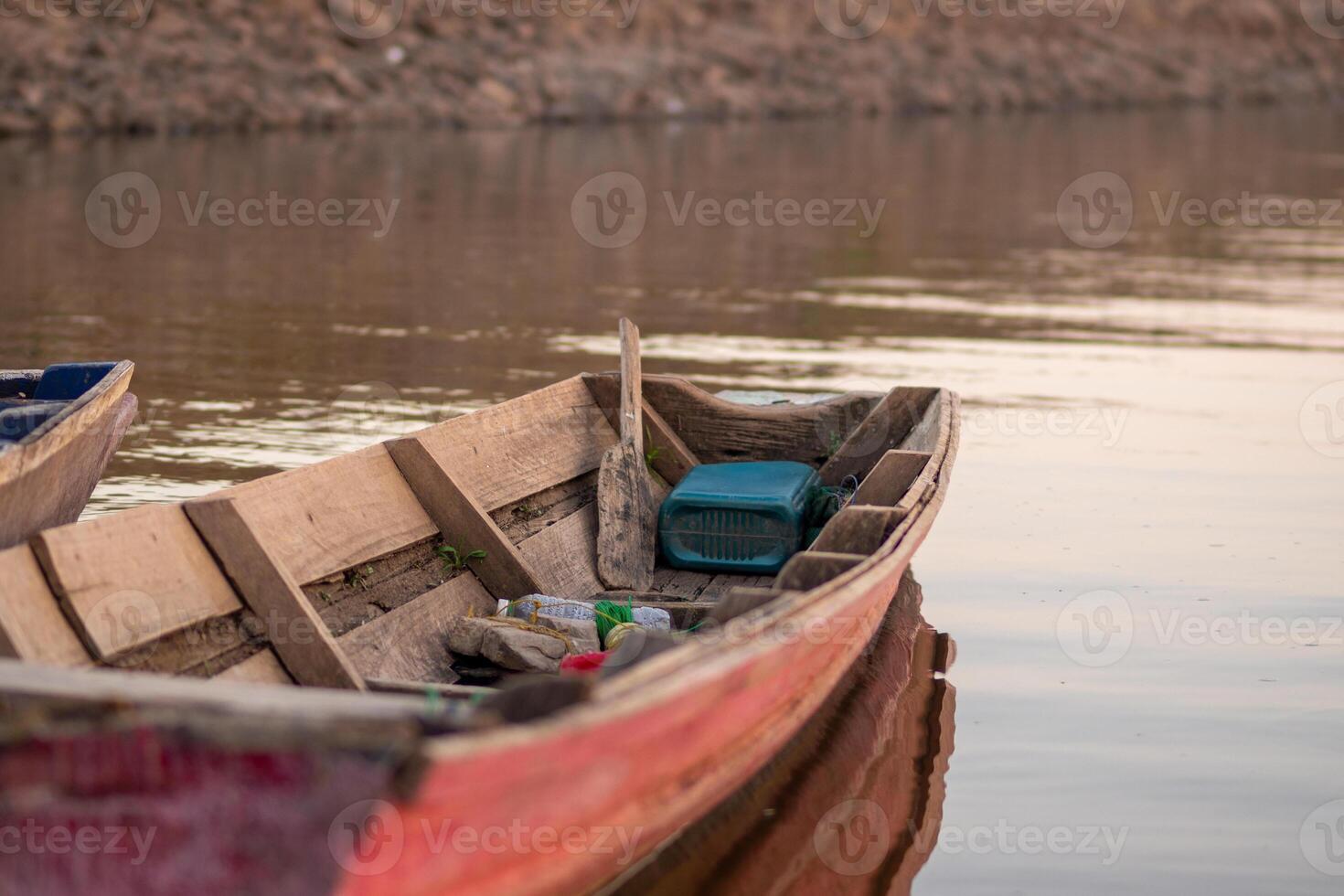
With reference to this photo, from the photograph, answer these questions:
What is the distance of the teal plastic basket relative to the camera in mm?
6961

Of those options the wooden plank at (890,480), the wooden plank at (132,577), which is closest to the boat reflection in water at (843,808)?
the wooden plank at (890,480)

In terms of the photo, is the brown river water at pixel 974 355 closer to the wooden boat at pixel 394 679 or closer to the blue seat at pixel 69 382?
the wooden boat at pixel 394 679

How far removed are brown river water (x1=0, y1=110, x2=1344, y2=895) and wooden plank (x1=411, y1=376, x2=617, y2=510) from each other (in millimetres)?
1735

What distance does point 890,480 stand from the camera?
21.2ft

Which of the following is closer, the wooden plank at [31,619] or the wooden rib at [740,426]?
the wooden plank at [31,619]

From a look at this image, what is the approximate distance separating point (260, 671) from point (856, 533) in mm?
1982

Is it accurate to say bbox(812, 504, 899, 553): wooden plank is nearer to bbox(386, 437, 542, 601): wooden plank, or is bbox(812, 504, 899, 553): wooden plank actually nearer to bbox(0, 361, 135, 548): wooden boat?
bbox(386, 437, 542, 601): wooden plank

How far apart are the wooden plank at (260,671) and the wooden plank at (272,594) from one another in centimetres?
2

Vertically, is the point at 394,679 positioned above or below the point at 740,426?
below

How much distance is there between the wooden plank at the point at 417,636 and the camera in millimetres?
5352

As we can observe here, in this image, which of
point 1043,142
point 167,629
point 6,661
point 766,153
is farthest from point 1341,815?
point 1043,142

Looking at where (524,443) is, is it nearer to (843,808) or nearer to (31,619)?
(843,808)

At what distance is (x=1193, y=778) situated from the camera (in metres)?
5.64

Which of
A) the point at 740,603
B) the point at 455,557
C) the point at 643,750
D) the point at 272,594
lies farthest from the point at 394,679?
the point at 643,750
